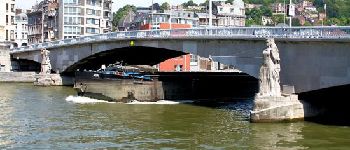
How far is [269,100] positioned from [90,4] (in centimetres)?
9418

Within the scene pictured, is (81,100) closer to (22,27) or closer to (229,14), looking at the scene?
(229,14)

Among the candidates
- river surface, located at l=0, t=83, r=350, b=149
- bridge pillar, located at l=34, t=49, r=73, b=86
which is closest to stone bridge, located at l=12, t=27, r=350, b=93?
river surface, located at l=0, t=83, r=350, b=149

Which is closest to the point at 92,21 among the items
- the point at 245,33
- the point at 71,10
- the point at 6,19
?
the point at 71,10

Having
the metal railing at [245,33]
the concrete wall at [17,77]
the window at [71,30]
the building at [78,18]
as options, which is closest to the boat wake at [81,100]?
the metal railing at [245,33]

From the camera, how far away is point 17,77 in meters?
98.8

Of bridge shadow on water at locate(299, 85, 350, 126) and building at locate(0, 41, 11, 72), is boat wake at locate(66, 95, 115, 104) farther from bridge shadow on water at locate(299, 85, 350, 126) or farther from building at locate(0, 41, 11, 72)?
building at locate(0, 41, 11, 72)

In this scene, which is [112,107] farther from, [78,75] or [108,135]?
[108,135]

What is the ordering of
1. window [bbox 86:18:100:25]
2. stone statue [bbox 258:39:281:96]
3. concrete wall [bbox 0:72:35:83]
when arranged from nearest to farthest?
stone statue [bbox 258:39:281:96] → concrete wall [bbox 0:72:35:83] → window [bbox 86:18:100:25]

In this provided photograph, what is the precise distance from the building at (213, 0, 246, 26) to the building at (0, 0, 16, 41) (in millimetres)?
60505

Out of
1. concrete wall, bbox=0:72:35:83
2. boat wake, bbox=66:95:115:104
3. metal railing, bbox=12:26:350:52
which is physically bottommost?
boat wake, bbox=66:95:115:104

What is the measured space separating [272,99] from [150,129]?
388 inches

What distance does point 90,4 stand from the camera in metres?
135

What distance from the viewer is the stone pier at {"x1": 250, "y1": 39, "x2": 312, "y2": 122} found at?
1817 inches

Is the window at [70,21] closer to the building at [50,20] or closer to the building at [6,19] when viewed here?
the building at [50,20]
